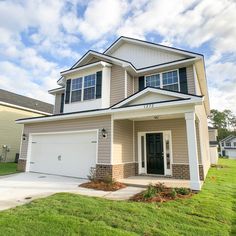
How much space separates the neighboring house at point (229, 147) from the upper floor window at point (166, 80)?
46532mm

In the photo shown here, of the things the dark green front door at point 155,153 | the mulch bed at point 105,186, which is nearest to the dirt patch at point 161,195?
the mulch bed at point 105,186

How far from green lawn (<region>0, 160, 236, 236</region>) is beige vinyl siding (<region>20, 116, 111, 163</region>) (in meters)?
3.33

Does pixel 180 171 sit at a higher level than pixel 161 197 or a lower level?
higher

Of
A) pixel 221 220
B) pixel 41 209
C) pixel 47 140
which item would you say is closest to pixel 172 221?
pixel 221 220

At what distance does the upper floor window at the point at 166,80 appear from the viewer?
32.4 feet

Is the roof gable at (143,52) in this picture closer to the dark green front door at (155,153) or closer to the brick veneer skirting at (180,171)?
the dark green front door at (155,153)

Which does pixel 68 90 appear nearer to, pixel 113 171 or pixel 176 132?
pixel 113 171

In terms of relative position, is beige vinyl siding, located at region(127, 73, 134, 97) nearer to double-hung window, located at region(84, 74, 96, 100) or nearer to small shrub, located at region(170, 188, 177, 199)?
double-hung window, located at region(84, 74, 96, 100)

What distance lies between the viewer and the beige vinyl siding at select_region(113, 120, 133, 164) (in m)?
8.73

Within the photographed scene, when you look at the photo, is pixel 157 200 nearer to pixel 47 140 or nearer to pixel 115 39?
pixel 47 140

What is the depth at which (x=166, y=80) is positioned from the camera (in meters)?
10.2

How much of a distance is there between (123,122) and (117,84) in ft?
7.79

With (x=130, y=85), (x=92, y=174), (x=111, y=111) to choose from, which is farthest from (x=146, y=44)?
(x=92, y=174)

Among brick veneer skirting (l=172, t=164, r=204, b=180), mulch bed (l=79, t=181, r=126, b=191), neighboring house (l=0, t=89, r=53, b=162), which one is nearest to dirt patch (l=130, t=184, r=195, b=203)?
mulch bed (l=79, t=181, r=126, b=191)
